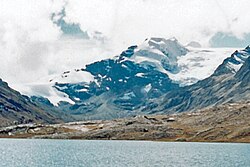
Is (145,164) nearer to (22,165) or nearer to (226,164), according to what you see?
(226,164)

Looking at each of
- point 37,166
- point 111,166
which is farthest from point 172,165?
point 37,166

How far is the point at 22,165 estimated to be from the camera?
149125 millimetres

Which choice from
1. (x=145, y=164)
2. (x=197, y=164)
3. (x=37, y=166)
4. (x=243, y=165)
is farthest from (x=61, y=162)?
(x=243, y=165)

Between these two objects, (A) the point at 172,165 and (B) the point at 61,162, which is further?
(B) the point at 61,162

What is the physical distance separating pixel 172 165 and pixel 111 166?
63.6 feet

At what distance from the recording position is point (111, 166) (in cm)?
15125

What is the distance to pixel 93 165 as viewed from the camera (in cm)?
15425

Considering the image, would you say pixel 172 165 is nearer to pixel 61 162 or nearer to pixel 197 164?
pixel 197 164

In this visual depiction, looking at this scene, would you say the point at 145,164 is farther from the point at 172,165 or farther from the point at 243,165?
the point at 243,165

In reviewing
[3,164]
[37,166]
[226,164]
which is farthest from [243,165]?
[3,164]

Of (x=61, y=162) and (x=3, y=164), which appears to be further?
(x=61, y=162)

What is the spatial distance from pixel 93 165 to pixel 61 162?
17.1 metres

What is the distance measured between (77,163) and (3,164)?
2458 cm

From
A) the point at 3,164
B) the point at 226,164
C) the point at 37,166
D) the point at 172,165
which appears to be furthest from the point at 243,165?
the point at 3,164
